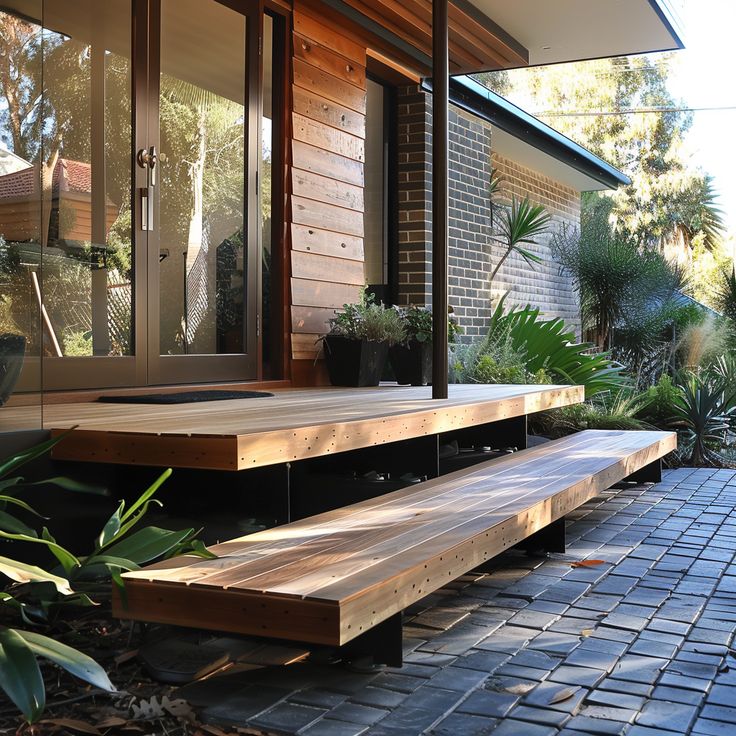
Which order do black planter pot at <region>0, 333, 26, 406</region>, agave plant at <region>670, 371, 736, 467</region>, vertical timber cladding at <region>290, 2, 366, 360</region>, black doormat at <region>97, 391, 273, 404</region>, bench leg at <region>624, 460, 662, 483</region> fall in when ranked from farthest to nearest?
1. agave plant at <region>670, 371, 736, 467</region>
2. bench leg at <region>624, 460, 662, 483</region>
3. vertical timber cladding at <region>290, 2, 366, 360</region>
4. black doormat at <region>97, 391, 273, 404</region>
5. black planter pot at <region>0, 333, 26, 406</region>

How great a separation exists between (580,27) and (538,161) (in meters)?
5.40

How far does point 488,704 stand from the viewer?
2.35 metres

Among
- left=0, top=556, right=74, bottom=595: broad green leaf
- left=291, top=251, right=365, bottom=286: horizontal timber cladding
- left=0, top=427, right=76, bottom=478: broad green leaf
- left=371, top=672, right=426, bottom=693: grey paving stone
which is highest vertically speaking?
left=291, top=251, right=365, bottom=286: horizontal timber cladding

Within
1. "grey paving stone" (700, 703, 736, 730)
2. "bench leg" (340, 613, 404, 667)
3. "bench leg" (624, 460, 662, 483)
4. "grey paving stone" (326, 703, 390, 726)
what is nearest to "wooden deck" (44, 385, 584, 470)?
"bench leg" (340, 613, 404, 667)

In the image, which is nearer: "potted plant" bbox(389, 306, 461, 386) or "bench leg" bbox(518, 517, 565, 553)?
"bench leg" bbox(518, 517, 565, 553)

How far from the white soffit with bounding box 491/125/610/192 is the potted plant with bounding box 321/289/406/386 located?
13.7 feet

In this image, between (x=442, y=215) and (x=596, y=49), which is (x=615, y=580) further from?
(x=596, y=49)

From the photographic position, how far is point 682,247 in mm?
29406

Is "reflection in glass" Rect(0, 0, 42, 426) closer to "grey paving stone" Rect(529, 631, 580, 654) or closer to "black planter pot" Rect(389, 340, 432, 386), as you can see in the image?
"grey paving stone" Rect(529, 631, 580, 654)

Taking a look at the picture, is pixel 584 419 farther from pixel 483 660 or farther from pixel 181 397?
pixel 483 660

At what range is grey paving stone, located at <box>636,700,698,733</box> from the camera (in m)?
2.22

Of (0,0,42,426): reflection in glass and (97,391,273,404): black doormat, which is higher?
(0,0,42,426): reflection in glass

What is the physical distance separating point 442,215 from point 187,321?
60.0 inches

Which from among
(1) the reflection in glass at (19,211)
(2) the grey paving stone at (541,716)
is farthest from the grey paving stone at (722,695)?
(1) the reflection in glass at (19,211)
